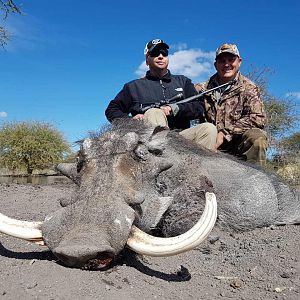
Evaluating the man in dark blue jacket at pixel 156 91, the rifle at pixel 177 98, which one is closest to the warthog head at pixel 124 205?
the rifle at pixel 177 98

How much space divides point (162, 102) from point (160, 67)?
2.76ft

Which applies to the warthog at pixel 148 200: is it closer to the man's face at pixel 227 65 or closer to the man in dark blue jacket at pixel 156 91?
the man in dark blue jacket at pixel 156 91

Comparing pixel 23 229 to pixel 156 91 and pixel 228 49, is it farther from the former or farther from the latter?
pixel 228 49

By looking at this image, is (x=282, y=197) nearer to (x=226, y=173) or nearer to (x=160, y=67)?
(x=226, y=173)

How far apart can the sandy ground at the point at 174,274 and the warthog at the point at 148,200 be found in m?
0.15

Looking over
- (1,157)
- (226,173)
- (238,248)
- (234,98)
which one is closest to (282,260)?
(238,248)

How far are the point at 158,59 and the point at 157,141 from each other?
2.88 m

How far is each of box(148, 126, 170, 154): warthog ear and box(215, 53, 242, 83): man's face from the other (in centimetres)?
260

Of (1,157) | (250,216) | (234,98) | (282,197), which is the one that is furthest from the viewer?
(1,157)

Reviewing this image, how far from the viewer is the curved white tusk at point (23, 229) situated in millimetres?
2951

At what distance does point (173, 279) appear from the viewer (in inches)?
113

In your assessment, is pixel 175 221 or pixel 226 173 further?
pixel 226 173

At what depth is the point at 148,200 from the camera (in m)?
3.40

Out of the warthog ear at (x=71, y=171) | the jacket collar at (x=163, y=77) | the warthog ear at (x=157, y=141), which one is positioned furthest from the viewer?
the jacket collar at (x=163, y=77)
